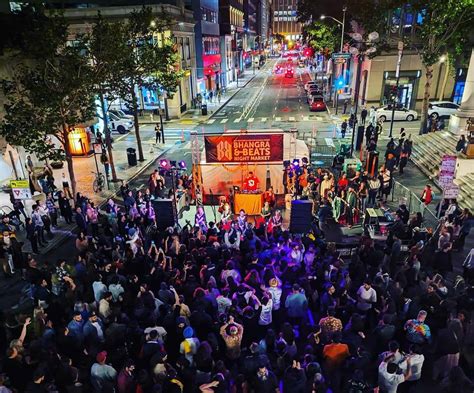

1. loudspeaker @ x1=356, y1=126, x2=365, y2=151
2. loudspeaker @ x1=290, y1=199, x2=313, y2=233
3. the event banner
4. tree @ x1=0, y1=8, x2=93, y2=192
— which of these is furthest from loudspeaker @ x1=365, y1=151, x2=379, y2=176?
tree @ x1=0, y1=8, x2=93, y2=192

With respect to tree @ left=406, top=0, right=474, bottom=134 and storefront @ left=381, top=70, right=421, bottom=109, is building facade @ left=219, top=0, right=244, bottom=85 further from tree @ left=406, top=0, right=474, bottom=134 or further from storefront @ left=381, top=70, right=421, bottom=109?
tree @ left=406, top=0, right=474, bottom=134

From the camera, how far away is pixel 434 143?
24.7 meters

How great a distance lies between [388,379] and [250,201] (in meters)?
10.9

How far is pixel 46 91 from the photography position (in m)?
16.9

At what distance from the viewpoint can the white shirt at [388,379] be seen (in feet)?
21.9

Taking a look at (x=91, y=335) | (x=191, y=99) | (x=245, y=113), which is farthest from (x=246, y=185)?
(x=191, y=99)

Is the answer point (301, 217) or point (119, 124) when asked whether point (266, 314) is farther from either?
point (119, 124)

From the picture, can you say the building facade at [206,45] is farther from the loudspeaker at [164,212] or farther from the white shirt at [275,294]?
the white shirt at [275,294]

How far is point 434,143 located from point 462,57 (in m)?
14.8

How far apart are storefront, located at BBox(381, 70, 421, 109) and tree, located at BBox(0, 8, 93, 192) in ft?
98.8

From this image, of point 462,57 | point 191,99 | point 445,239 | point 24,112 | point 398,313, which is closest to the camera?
point 398,313

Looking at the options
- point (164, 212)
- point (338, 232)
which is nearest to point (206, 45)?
point (164, 212)

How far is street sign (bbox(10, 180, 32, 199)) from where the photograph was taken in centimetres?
1394

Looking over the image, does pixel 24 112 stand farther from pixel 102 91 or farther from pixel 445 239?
pixel 445 239
